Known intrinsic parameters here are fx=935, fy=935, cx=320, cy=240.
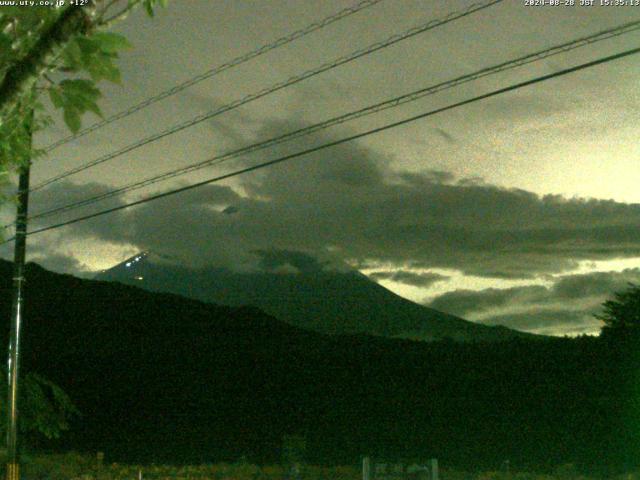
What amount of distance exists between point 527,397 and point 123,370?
61.1ft

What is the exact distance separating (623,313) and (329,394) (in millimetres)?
12563

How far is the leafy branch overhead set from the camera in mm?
2859

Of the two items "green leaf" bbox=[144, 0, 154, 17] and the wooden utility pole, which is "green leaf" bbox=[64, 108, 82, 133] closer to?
"green leaf" bbox=[144, 0, 154, 17]

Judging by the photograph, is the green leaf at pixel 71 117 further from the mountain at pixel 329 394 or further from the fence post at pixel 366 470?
the mountain at pixel 329 394

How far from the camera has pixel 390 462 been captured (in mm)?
12242

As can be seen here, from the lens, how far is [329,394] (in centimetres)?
3603

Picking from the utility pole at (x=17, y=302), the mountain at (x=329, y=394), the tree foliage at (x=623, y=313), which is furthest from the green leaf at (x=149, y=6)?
the tree foliage at (x=623, y=313)

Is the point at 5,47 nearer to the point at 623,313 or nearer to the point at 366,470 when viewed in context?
the point at 366,470

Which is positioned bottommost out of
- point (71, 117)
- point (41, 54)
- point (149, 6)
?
point (71, 117)

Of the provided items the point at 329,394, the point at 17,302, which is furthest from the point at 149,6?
the point at 329,394

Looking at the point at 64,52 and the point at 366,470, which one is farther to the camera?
the point at 366,470

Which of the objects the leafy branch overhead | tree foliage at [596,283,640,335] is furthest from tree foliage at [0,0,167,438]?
tree foliage at [596,283,640,335]

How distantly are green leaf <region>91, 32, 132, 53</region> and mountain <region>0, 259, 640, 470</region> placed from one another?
22.3 meters

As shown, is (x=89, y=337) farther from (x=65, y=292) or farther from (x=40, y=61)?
(x=40, y=61)
